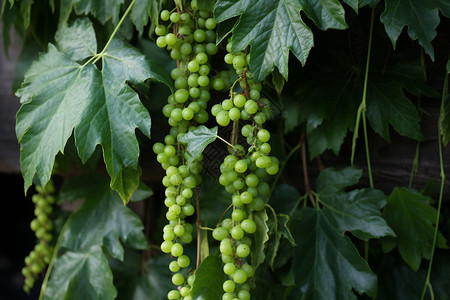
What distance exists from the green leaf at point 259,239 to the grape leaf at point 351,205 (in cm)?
17

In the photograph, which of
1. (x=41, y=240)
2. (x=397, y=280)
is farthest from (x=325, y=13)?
(x=41, y=240)

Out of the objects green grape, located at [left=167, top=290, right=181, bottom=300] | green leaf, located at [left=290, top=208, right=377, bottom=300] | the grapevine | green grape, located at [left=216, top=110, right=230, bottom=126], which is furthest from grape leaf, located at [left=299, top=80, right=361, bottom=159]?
green grape, located at [left=167, top=290, right=181, bottom=300]

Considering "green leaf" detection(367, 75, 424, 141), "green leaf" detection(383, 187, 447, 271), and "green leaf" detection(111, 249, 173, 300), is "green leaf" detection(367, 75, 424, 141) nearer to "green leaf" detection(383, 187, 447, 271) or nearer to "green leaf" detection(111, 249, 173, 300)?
"green leaf" detection(383, 187, 447, 271)

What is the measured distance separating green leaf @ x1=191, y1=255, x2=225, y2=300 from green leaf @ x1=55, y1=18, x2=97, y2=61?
40cm

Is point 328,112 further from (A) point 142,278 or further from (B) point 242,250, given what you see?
(A) point 142,278

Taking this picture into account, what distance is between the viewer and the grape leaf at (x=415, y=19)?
560mm

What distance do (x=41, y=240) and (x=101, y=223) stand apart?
261mm

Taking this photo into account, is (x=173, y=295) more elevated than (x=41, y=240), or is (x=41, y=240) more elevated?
(x=173, y=295)

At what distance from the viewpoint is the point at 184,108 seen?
62cm

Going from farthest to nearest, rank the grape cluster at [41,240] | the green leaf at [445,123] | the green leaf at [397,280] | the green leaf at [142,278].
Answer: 1. the grape cluster at [41,240]
2. the green leaf at [142,278]
3. the green leaf at [397,280]
4. the green leaf at [445,123]

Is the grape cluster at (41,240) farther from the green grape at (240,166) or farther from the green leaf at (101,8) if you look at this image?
the green grape at (240,166)

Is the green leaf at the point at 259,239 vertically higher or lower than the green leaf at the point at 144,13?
lower

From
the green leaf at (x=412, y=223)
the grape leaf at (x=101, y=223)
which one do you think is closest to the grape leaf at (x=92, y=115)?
the grape leaf at (x=101, y=223)

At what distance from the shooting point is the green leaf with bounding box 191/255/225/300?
57 centimetres
